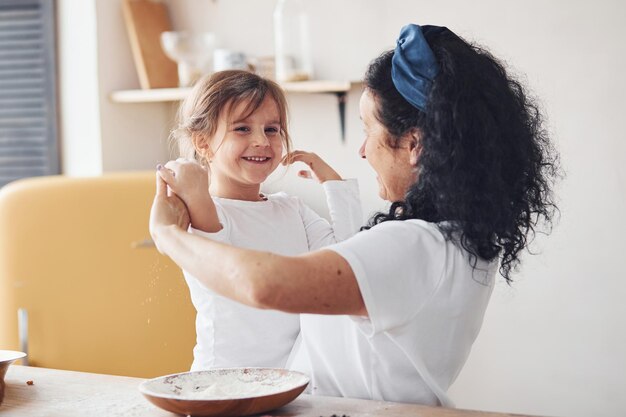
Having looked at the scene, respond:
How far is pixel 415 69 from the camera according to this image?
1507 millimetres

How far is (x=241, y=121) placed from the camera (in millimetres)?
2145

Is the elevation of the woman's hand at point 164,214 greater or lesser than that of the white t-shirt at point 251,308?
greater

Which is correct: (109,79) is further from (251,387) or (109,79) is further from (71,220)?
(251,387)

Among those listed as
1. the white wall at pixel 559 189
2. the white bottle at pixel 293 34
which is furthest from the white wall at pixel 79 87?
the white wall at pixel 559 189

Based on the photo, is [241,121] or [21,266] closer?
[241,121]

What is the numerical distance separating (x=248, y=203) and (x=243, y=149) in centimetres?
14

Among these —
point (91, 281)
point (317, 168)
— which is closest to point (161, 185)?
point (317, 168)

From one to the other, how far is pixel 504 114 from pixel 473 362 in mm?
1809

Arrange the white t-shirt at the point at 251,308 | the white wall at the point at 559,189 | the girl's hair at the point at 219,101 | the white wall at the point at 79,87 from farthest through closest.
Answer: the white wall at the point at 79,87
the white wall at the point at 559,189
the girl's hair at the point at 219,101
the white t-shirt at the point at 251,308

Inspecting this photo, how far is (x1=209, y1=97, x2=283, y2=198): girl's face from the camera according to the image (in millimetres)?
2115

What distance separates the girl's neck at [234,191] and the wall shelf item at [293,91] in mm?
963

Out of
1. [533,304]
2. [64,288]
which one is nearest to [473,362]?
[533,304]

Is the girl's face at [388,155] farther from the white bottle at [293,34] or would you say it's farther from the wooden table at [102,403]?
the white bottle at [293,34]

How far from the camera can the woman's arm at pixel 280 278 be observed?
1298 mm
